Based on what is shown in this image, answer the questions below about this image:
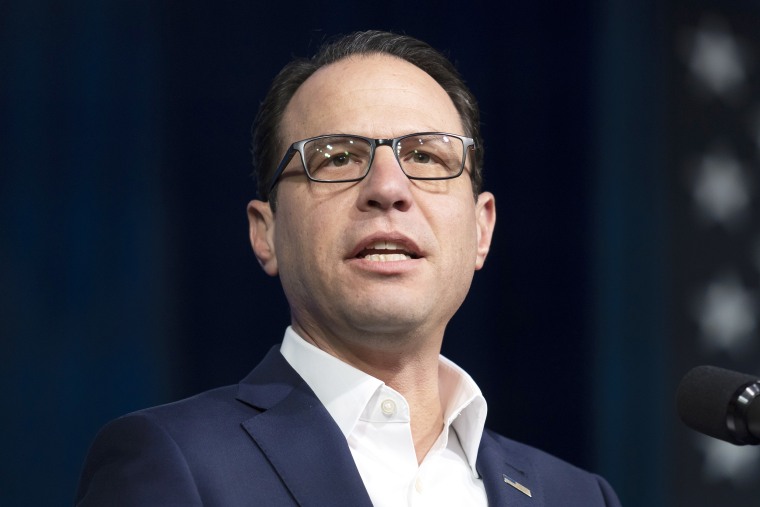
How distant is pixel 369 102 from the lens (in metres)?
1.79

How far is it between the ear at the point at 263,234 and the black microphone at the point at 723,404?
844 millimetres

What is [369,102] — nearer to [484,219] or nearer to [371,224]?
[371,224]

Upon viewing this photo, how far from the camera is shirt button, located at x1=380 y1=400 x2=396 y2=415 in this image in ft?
5.61

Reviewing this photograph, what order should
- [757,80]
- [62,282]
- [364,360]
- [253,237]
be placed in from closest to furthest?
1. [364,360]
2. [253,237]
3. [62,282]
4. [757,80]

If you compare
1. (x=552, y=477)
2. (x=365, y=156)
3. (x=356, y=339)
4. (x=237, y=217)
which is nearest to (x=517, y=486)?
(x=552, y=477)

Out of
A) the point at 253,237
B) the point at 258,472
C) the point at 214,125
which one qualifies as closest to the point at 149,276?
the point at 214,125

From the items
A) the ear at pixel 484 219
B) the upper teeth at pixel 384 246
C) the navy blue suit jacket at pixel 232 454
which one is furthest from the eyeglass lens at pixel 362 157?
the navy blue suit jacket at pixel 232 454

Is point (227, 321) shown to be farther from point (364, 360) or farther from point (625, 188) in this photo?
point (625, 188)

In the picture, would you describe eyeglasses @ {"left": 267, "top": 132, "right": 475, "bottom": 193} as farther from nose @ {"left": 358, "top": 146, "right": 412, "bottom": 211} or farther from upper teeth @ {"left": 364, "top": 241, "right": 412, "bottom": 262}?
upper teeth @ {"left": 364, "top": 241, "right": 412, "bottom": 262}

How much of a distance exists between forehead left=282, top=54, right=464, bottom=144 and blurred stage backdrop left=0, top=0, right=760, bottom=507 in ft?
2.69

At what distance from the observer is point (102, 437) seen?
61.6 inches

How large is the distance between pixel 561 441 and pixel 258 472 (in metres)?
1.70

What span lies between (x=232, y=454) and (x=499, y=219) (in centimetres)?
171

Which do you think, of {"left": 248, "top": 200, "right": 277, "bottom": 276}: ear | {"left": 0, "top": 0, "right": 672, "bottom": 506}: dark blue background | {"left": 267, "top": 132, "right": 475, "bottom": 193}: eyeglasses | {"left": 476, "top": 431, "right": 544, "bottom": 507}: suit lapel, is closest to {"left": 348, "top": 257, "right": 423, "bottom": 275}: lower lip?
{"left": 267, "top": 132, "right": 475, "bottom": 193}: eyeglasses
